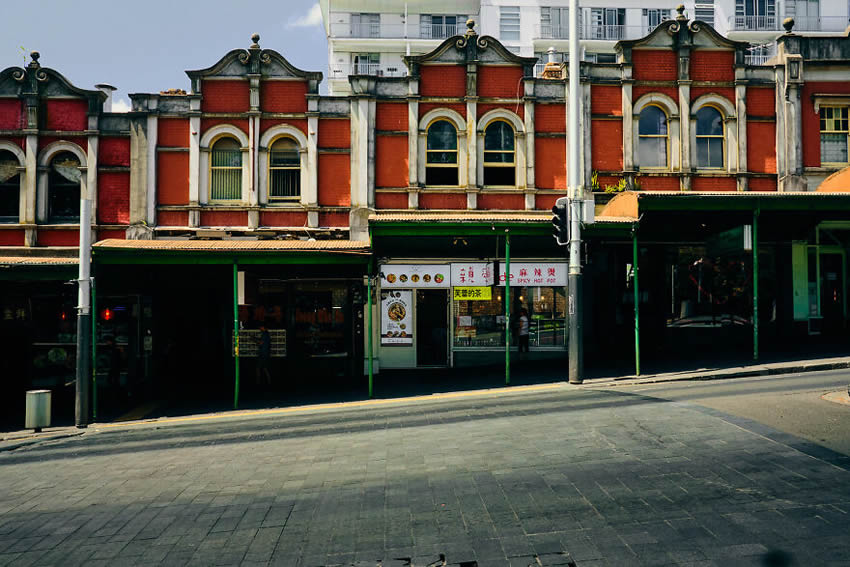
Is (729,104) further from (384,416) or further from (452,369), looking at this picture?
(384,416)

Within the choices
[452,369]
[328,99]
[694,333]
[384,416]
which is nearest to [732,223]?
[694,333]

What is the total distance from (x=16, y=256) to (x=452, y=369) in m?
12.8

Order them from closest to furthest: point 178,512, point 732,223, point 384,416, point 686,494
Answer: point 686,494 < point 178,512 < point 384,416 < point 732,223

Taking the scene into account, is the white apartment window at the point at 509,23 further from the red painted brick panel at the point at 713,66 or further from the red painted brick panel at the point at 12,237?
the red painted brick panel at the point at 12,237

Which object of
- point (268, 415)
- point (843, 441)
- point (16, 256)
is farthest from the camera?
point (16, 256)

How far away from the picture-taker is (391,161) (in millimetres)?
17219

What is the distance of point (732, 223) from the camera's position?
1489 centimetres

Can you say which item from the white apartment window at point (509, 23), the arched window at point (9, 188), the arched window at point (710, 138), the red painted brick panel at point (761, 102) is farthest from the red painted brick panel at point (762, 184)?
the white apartment window at point (509, 23)

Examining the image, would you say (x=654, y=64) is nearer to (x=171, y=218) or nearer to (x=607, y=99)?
(x=607, y=99)

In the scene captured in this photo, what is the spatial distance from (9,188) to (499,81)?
1466 centimetres

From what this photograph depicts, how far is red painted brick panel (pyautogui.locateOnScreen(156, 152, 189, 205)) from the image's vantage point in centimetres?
1700

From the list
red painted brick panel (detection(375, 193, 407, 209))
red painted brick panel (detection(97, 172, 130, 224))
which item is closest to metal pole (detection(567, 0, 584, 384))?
red painted brick panel (detection(375, 193, 407, 209))

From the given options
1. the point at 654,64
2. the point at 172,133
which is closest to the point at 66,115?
the point at 172,133

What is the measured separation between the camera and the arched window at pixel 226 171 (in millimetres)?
17203
